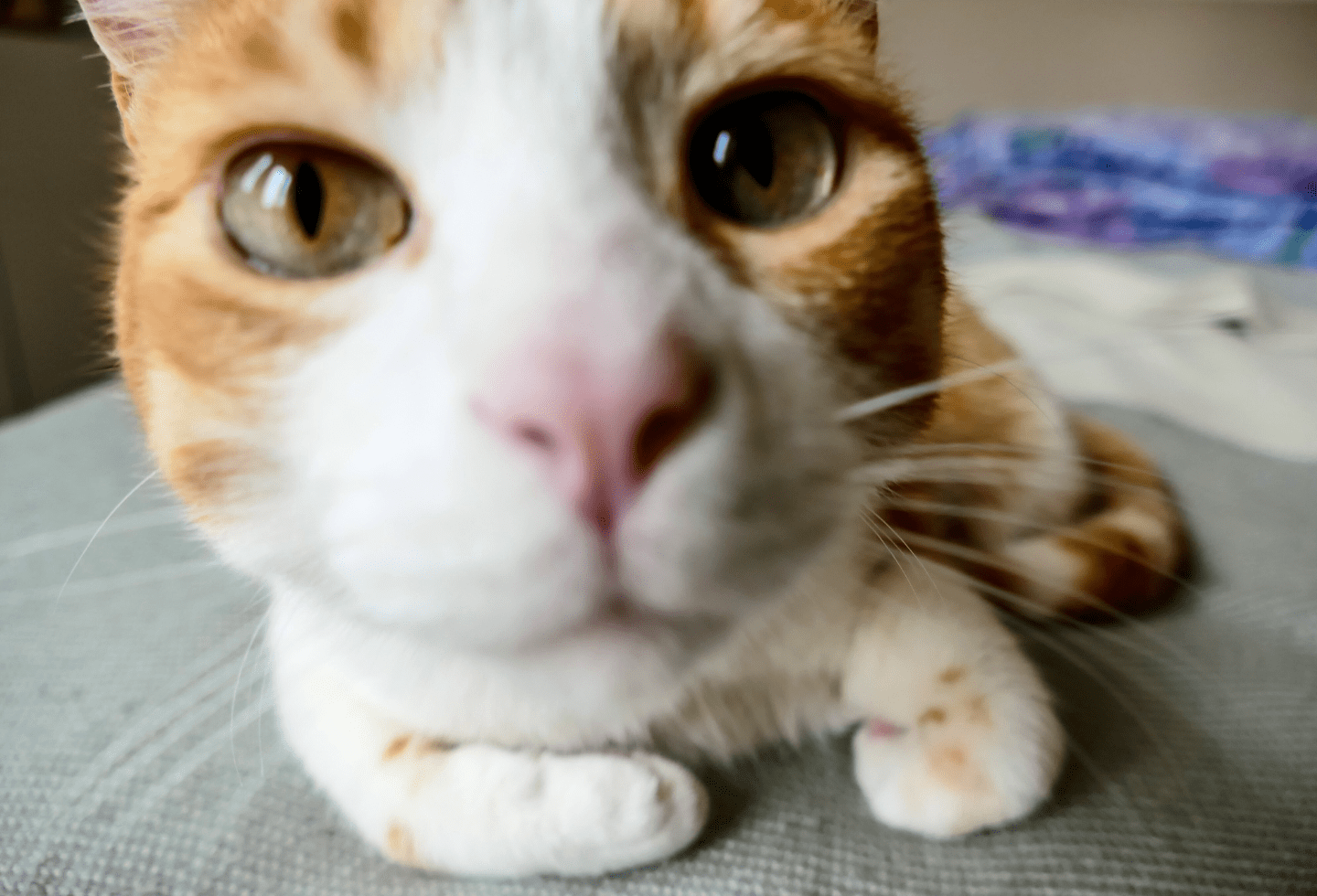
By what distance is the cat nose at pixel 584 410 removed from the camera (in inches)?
12.3

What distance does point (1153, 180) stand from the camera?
88.0 inches

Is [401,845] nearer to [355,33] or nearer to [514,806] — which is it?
[514,806]

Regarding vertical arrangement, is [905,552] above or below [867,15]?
below

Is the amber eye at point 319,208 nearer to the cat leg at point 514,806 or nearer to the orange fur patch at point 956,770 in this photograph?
the cat leg at point 514,806

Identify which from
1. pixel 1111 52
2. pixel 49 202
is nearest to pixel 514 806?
pixel 49 202

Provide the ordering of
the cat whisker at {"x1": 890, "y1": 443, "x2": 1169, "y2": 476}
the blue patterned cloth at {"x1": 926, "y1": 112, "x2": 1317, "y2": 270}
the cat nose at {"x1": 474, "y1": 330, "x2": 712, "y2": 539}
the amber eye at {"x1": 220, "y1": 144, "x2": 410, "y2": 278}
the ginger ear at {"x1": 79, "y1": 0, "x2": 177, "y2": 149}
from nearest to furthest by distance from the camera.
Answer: the cat nose at {"x1": 474, "y1": 330, "x2": 712, "y2": 539} → the amber eye at {"x1": 220, "y1": 144, "x2": 410, "y2": 278} → the ginger ear at {"x1": 79, "y1": 0, "x2": 177, "y2": 149} → the cat whisker at {"x1": 890, "y1": 443, "x2": 1169, "y2": 476} → the blue patterned cloth at {"x1": 926, "y1": 112, "x2": 1317, "y2": 270}

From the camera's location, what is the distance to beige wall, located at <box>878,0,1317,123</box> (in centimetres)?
338

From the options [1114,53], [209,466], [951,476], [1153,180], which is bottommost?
[1153,180]

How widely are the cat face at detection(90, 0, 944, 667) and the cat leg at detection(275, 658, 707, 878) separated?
0.15 meters

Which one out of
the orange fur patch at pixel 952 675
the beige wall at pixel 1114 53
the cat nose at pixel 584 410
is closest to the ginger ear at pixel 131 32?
the cat nose at pixel 584 410

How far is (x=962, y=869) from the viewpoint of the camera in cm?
48

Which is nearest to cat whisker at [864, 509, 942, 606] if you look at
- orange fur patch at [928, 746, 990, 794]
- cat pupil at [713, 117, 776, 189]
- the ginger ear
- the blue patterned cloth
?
orange fur patch at [928, 746, 990, 794]

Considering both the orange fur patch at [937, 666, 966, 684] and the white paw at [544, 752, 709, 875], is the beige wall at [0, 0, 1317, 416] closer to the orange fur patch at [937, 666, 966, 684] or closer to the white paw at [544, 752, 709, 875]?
the orange fur patch at [937, 666, 966, 684]

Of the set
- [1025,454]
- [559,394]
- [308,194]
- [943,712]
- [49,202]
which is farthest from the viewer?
[49,202]
